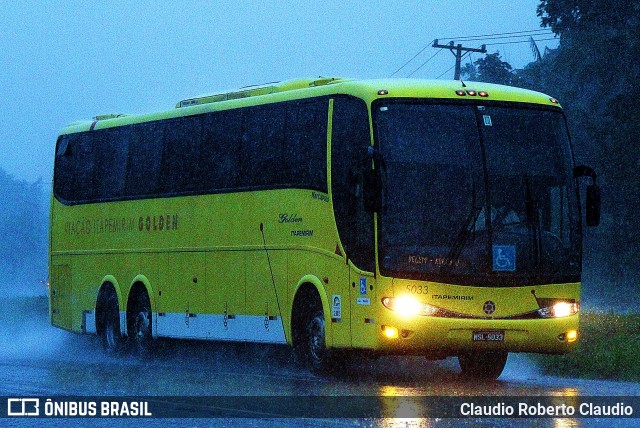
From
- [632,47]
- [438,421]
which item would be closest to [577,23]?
[632,47]

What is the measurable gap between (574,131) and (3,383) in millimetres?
47975

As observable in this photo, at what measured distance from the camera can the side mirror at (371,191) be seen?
57.6ft

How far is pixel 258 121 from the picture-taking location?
70.0 ft

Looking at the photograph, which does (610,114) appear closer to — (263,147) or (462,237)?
(263,147)

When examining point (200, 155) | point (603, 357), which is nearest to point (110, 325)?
point (200, 155)

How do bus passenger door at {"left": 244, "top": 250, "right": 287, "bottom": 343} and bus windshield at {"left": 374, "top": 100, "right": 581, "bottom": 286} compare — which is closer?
bus windshield at {"left": 374, "top": 100, "right": 581, "bottom": 286}

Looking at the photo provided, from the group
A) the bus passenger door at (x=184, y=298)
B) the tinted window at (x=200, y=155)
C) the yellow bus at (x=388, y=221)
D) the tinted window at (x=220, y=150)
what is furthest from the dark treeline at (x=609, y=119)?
the yellow bus at (x=388, y=221)

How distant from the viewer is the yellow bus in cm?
1769

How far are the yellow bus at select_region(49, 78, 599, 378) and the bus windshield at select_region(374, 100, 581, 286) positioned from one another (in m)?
0.02

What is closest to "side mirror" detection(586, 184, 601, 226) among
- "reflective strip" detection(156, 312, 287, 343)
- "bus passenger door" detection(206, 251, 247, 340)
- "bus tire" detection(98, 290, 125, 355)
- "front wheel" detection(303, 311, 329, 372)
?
"front wheel" detection(303, 311, 329, 372)

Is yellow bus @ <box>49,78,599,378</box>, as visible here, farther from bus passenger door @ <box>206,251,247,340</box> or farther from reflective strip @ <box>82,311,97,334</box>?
reflective strip @ <box>82,311,97,334</box>

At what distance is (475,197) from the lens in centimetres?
1797

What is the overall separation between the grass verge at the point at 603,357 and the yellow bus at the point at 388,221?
166 cm

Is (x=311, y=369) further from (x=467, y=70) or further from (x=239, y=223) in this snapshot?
(x=467, y=70)
